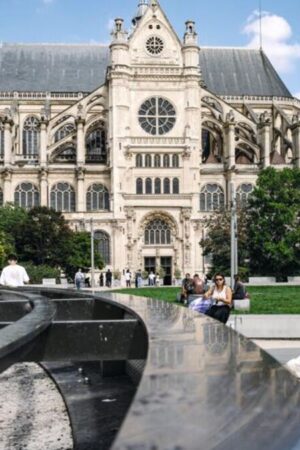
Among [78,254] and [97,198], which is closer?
[78,254]

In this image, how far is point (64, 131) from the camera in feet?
221

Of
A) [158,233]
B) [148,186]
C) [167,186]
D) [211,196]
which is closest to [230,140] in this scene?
[211,196]

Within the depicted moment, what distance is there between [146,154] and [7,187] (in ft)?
41.1

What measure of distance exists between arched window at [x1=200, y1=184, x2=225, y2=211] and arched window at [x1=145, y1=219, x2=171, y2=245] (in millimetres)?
4022

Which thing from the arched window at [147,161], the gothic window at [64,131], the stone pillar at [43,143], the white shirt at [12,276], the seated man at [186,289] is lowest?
the seated man at [186,289]

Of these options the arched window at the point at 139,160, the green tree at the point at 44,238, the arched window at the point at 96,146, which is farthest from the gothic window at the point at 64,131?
the green tree at the point at 44,238

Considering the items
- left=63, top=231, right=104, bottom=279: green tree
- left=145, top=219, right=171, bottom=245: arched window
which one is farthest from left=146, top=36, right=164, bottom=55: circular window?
left=63, top=231, right=104, bottom=279: green tree

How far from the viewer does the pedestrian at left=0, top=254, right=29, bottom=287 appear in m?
11.7

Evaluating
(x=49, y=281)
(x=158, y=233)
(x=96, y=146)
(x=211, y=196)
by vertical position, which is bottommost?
(x=49, y=281)

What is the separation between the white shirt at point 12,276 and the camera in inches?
460

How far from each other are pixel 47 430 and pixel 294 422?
5.64 m

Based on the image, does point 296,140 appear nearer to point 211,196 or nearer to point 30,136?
point 211,196

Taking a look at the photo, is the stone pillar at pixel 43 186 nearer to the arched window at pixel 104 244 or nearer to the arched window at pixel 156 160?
the arched window at pixel 104 244

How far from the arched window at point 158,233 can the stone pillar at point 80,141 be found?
8.25 m
